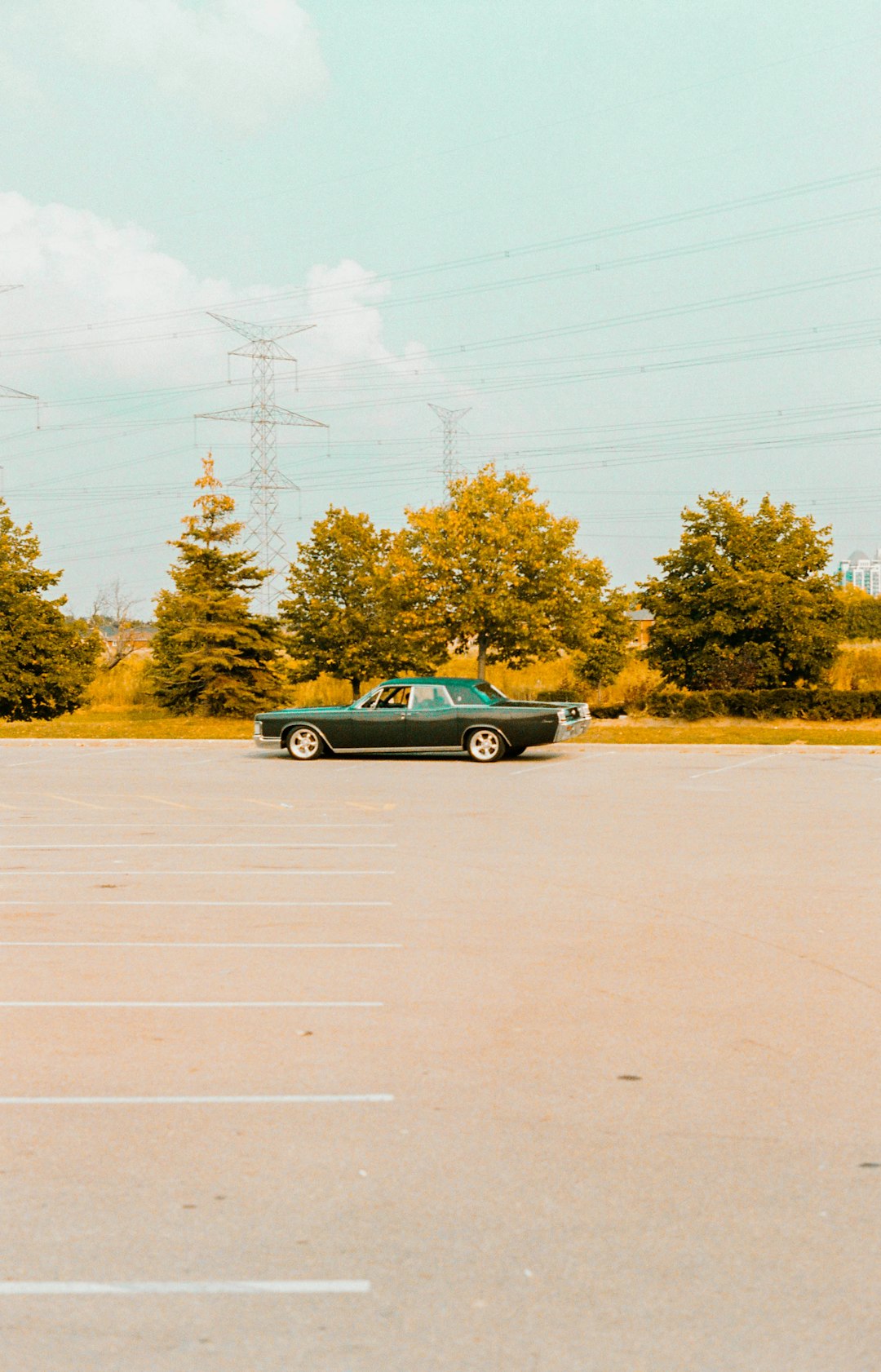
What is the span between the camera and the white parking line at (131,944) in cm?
A: 770

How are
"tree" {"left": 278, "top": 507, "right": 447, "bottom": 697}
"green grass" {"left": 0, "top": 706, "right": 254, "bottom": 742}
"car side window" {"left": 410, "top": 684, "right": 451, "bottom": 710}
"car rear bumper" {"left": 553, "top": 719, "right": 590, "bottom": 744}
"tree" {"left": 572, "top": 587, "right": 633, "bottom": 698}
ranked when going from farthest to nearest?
"tree" {"left": 572, "top": 587, "right": 633, "bottom": 698} < "tree" {"left": 278, "top": 507, "right": 447, "bottom": 697} < "green grass" {"left": 0, "top": 706, "right": 254, "bottom": 742} < "car side window" {"left": 410, "top": 684, "right": 451, "bottom": 710} < "car rear bumper" {"left": 553, "top": 719, "right": 590, "bottom": 744}

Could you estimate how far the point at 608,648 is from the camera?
5247cm

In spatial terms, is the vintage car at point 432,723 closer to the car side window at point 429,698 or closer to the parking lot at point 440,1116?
the car side window at point 429,698

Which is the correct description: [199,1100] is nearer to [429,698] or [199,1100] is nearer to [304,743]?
[429,698]

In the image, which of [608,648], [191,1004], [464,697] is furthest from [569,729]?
[608,648]

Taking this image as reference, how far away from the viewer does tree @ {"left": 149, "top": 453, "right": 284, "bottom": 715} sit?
39125mm

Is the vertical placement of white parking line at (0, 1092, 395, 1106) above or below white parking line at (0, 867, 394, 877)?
below

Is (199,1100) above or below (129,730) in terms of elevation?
below

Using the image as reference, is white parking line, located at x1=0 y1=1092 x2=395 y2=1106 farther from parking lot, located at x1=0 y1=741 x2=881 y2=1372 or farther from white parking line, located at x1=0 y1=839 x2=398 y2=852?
white parking line, located at x1=0 y1=839 x2=398 y2=852

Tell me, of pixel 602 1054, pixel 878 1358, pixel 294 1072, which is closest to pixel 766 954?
pixel 602 1054

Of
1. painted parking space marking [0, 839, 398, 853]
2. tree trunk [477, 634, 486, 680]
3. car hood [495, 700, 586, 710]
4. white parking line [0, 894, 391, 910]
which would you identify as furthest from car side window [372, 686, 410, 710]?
tree trunk [477, 634, 486, 680]

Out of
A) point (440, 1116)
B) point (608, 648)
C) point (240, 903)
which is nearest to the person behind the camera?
point (440, 1116)

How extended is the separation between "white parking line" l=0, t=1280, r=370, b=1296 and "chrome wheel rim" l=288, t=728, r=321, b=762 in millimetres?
18976

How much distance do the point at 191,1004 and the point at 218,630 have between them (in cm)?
3323
